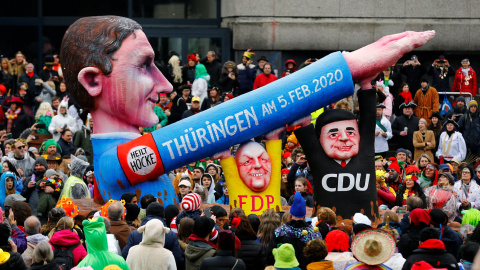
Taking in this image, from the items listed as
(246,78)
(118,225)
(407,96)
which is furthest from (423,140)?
(118,225)

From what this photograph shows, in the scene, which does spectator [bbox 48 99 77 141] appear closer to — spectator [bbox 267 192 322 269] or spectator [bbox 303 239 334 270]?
spectator [bbox 267 192 322 269]

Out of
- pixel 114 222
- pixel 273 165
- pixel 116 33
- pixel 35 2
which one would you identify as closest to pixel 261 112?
pixel 273 165

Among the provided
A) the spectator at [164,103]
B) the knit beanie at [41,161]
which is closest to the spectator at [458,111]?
the spectator at [164,103]

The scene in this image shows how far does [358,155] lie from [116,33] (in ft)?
12.1

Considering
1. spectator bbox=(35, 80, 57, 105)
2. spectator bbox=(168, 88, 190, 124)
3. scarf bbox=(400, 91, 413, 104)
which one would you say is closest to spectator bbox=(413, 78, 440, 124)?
scarf bbox=(400, 91, 413, 104)

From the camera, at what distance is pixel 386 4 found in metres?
24.7

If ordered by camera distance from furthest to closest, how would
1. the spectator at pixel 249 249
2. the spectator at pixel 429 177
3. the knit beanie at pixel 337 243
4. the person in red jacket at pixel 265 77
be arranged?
the person in red jacket at pixel 265 77 → the spectator at pixel 429 177 → the knit beanie at pixel 337 243 → the spectator at pixel 249 249

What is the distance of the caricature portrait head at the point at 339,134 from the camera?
521 inches

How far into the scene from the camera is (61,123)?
2005cm

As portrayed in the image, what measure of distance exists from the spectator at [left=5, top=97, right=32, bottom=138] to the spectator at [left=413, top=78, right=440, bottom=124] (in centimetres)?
845

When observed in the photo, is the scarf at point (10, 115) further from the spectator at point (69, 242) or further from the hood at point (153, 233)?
the hood at point (153, 233)

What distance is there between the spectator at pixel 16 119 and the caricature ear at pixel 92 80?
25.5 feet

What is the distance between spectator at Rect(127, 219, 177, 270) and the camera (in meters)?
9.15

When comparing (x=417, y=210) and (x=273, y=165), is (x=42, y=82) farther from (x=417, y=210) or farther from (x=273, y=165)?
(x=417, y=210)
